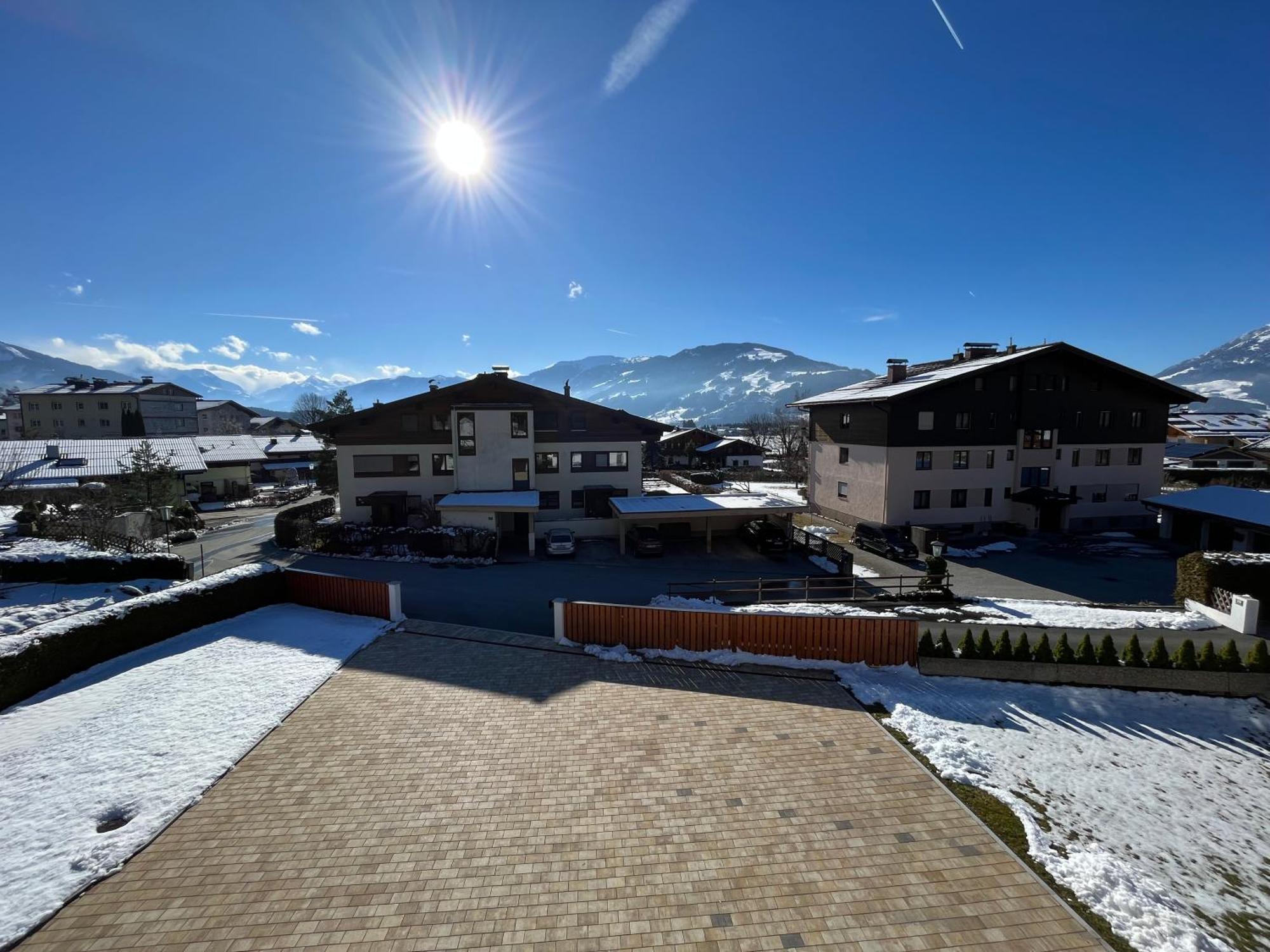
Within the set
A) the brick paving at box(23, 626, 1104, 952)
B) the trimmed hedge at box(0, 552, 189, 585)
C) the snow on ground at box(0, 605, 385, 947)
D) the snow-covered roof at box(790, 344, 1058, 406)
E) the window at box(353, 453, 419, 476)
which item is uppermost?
the snow-covered roof at box(790, 344, 1058, 406)

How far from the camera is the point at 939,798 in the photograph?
27.8ft

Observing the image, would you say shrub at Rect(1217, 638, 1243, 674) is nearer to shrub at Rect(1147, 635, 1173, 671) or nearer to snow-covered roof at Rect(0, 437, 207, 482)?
shrub at Rect(1147, 635, 1173, 671)

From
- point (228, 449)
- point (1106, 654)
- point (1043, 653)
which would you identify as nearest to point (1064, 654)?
point (1043, 653)

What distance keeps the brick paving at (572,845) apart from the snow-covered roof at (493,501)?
15806mm

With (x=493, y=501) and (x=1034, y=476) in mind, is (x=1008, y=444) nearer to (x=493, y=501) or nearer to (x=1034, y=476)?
(x=1034, y=476)

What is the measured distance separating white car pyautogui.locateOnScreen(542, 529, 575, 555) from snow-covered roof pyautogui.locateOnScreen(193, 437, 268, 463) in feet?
125

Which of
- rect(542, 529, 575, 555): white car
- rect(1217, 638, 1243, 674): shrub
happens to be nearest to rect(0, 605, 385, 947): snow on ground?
rect(542, 529, 575, 555): white car

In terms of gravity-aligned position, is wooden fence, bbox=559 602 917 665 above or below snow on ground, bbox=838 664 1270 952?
above

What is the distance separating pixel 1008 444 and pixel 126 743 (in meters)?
39.9

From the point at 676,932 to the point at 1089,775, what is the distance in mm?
8765

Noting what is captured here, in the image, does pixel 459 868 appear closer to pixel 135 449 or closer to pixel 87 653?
pixel 87 653

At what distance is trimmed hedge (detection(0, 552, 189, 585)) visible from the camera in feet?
51.9

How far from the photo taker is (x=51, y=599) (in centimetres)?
1482

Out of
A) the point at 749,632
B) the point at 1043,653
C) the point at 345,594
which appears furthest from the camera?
the point at 345,594
